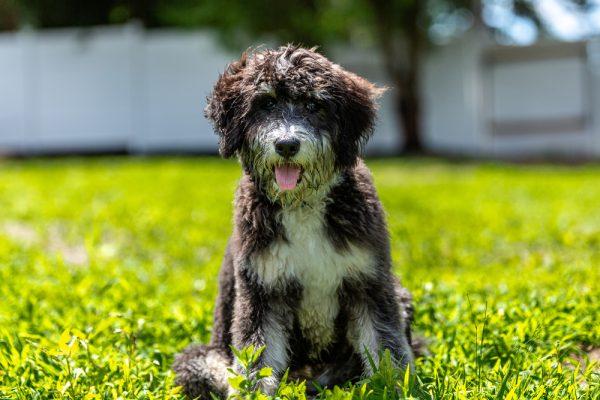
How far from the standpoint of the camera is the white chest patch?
320cm

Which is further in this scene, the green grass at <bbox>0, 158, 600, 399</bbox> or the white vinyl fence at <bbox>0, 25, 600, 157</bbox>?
the white vinyl fence at <bbox>0, 25, 600, 157</bbox>

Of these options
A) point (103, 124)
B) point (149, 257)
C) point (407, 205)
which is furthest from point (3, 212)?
point (103, 124)

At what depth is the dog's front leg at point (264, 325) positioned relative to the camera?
3207mm

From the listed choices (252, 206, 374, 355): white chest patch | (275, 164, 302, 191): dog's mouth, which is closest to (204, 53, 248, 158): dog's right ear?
(275, 164, 302, 191): dog's mouth

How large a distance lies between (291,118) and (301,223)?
1.56ft

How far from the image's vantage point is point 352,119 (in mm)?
3285

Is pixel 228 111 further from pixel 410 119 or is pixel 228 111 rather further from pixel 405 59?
pixel 405 59

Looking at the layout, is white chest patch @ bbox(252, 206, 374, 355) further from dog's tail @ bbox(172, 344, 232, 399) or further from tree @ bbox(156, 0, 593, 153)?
tree @ bbox(156, 0, 593, 153)

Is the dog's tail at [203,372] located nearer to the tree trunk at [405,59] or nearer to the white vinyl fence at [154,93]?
the tree trunk at [405,59]

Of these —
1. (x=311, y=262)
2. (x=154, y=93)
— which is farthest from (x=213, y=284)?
(x=154, y=93)

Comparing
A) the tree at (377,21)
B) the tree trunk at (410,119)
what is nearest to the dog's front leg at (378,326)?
the tree at (377,21)

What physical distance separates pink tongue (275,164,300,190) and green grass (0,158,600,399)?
34.0 inches

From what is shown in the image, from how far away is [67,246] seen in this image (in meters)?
7.28

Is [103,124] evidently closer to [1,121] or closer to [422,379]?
[1,121]
